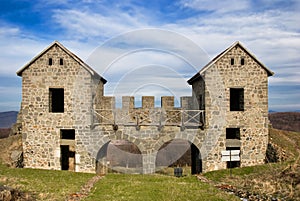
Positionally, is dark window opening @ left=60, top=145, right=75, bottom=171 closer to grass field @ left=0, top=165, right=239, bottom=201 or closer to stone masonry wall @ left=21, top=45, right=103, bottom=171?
stone masonry wall @ left=21, top=45, right=103, bottom=171

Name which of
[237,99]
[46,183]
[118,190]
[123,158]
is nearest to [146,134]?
[237,99]

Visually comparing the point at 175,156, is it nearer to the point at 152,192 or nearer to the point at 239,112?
the point at 239,112

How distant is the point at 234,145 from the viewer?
1873 centimetres

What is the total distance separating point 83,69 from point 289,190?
42.7 ft

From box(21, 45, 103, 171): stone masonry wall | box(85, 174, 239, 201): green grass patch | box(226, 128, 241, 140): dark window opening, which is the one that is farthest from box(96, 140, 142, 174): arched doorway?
box(85, 174, 239, 201): green grass patch

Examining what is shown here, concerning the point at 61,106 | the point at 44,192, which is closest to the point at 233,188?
the point at 44,192

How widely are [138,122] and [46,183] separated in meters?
6.87

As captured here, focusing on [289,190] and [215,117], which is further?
[215,117]

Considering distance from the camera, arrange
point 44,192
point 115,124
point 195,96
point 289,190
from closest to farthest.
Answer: point 289,190 → point 44,192 → point 115,124 → point 195,96

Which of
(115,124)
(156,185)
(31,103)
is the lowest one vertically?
(156,185)

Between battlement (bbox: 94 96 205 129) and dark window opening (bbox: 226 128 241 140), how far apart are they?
233 cm

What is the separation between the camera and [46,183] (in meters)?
13.1

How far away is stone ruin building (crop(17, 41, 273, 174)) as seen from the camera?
61.1ft

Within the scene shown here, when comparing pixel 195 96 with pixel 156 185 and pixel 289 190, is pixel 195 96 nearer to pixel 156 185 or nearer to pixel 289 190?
pixel 156 185
